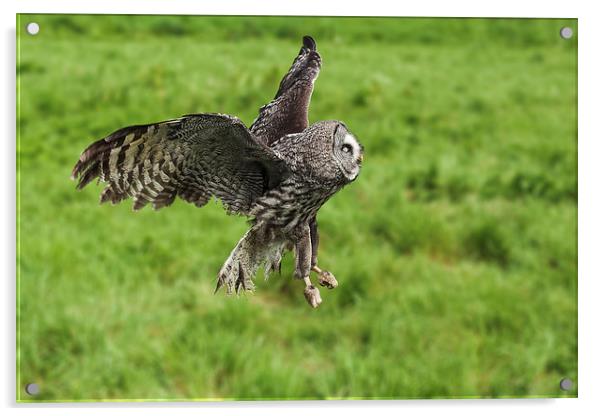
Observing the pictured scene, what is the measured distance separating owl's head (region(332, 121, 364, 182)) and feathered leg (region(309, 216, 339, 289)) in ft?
0.30

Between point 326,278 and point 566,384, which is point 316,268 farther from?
point 566,384

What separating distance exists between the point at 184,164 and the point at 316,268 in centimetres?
13

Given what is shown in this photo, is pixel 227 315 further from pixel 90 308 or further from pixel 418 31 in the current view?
pixel 418 31

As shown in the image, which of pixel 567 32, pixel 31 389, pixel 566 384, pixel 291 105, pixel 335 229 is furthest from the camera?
pixel 335 229

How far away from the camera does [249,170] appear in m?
0.59

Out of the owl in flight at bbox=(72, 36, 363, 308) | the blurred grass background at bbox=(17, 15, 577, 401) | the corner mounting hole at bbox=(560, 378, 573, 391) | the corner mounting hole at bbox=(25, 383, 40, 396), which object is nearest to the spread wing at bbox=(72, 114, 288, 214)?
the owl in flight at bbox=(72, 36, 363, 308)

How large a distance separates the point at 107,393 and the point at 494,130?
173 centimetres

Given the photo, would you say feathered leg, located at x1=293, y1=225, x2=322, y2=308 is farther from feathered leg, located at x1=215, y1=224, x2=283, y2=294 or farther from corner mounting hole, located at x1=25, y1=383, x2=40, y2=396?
corner mounting hole, located at x1=25, y1=383, x2=40, y2=396

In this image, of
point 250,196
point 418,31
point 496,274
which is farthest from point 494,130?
point 250,196

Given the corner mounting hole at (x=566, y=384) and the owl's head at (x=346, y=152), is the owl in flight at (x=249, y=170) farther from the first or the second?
the corner mounting hole at (x=566, y=384)

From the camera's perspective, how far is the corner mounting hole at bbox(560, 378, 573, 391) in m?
2.57

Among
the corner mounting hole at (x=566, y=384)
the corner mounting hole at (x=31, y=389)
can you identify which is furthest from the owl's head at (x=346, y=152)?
the corner mounting hole at (x=566, y=384)

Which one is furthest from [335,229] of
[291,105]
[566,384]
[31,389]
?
[291,105]

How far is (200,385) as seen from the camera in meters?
2.51
